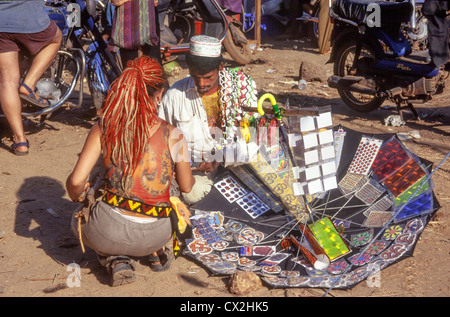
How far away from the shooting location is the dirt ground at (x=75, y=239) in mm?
3645

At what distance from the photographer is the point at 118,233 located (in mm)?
3537

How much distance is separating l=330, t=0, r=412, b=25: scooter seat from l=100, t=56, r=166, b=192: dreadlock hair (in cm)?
400

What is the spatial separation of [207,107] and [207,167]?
0.47 m

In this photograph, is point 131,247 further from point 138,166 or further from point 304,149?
point 304,149

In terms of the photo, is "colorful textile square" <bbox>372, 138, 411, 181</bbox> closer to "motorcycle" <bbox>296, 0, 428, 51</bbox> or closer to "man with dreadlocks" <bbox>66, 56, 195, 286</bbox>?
"man with dreadlocks" <bbox>66, 56, 195, 286</bbox>

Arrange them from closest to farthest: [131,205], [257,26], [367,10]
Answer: [131,205] → [367,10] → [257,26]

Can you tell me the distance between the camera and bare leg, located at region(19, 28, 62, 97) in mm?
5941

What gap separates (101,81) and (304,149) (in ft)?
11.2

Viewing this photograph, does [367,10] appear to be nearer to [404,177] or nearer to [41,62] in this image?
[404,177]

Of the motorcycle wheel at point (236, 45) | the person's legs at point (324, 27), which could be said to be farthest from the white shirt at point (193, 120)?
the person's legs at point (324, 27)

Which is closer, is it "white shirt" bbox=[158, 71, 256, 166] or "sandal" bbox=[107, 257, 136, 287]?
"sandal" bbox=[107, 257, 136, 287]

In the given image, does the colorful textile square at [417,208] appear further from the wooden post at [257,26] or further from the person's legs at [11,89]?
the wooden post at [257,26]

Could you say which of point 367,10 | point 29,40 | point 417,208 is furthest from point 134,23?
point 417,208

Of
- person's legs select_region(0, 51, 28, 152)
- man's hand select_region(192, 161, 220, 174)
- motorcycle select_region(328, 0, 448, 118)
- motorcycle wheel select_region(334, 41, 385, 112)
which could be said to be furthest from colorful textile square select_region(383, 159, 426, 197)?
person's legs select_region(0, 51, 28, 152)
